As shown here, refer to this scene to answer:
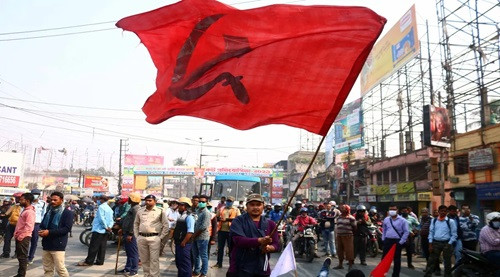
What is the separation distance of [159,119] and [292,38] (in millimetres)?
1934

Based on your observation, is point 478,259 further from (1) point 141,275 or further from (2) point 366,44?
(1) point 141,275

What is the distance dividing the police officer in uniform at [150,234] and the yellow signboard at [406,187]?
24.4 m

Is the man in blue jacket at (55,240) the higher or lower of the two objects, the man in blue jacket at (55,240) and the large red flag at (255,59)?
the lower

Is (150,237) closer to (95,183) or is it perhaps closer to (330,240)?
(330,240)

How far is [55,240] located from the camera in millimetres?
6305

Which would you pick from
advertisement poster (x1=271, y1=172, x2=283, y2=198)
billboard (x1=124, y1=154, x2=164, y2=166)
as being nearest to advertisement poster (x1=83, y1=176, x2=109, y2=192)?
billboard (x1=124, y1=154, x2=164, y2=166)

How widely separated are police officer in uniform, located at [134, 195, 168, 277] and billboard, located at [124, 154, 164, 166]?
53.7 meters

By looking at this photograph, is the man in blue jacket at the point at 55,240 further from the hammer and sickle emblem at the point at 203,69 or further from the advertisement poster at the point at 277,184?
the advertisement poster at the point at 277,184

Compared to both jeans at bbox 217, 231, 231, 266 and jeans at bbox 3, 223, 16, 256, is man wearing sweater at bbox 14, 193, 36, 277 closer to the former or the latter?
jeans at bbox 3, 223, 16, 256

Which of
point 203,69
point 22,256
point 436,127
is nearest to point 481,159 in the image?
point 436,127

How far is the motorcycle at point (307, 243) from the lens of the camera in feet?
37.2

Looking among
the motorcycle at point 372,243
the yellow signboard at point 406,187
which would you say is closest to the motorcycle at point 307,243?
the motorcycle at point 372,243

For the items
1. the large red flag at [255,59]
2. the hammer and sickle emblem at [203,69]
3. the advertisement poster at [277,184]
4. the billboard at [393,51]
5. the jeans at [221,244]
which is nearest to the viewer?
the large red flag at [255,59]

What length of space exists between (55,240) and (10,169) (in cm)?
3653
